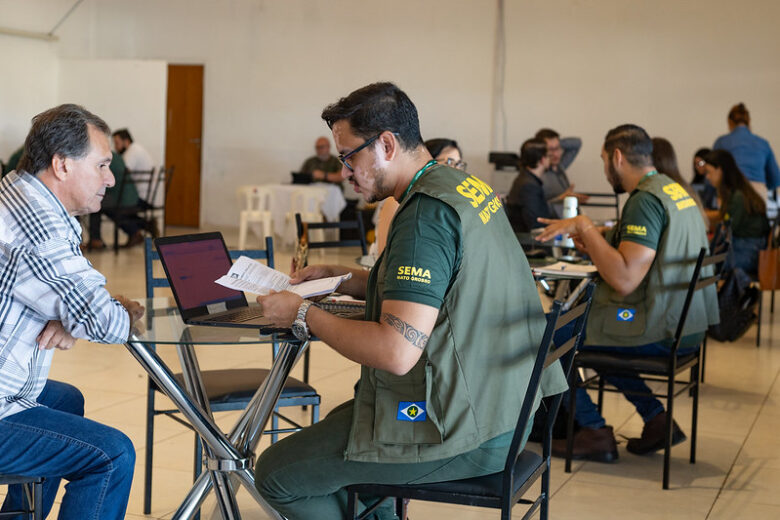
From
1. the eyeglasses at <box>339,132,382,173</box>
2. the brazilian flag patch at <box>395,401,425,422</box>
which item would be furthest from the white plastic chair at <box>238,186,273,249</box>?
the brazilian flag patch at <box>395,401,425,422</box>

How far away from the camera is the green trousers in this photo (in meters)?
1.86

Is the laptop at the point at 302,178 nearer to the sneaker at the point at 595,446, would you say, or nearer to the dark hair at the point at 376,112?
the sneaker at the point at 595,446

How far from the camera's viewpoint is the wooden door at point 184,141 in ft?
41.5

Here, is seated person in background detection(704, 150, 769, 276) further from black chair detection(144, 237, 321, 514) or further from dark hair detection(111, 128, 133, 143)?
dark hair detection(111, 128, 133, 143)

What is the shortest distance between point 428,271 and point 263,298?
1.27 feet

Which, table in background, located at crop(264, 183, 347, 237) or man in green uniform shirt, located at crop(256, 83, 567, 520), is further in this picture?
table in background, located at crop(264, 183, 347, 237)

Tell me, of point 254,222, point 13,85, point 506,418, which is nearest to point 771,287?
point 506,418

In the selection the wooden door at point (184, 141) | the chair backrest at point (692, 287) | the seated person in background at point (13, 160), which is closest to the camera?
the chair backrest at point (692, 287)

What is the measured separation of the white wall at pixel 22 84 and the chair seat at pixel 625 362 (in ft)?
33.5

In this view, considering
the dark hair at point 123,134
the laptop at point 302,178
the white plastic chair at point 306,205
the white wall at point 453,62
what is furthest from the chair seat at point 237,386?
the white wall at point 453,62

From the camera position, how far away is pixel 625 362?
3293mm

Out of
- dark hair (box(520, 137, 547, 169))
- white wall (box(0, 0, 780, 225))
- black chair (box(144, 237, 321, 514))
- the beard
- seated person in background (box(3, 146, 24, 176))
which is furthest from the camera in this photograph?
white wall (box(0, 0, 780, 225))

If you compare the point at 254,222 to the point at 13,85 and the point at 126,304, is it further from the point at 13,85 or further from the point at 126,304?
the point at 126,304

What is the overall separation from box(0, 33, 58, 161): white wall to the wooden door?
1.57 meters
